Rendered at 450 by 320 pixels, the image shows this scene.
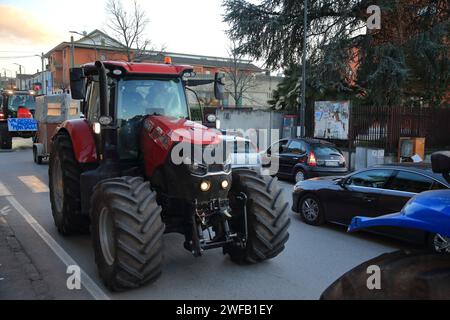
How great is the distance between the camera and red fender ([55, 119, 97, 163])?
6488 millimetres

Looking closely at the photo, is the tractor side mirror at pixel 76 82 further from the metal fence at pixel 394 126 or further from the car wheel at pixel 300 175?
the metal fence at pixel 394 126

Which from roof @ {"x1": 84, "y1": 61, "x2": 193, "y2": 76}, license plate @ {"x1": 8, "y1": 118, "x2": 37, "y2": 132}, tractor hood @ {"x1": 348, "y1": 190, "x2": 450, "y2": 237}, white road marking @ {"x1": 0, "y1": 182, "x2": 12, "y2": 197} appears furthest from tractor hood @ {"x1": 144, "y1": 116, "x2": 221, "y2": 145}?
license plate @ {"x1": 8, "y1": 118, "x2": 37, "y2": 132}

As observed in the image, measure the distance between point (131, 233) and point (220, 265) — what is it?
5.35 feet

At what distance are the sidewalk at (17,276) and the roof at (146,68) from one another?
2.82 m

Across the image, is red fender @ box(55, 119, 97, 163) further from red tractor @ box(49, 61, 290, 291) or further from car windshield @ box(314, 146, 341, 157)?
car windshield @ box(314, 146, 341, 157)

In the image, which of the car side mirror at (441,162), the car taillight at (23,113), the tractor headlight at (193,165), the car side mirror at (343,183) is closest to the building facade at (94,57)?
the car taillight at (23,113)

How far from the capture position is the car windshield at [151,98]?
5.89 meters

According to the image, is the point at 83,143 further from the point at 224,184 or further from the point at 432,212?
the point at 432,212

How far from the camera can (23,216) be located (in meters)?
8.42

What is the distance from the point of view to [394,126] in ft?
56.4

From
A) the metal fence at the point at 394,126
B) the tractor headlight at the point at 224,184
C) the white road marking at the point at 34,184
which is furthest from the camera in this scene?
the metal fence at the point at 394,126

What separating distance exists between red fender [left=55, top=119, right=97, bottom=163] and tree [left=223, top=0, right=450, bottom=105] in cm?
1510

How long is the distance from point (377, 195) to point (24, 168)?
12.9 metres

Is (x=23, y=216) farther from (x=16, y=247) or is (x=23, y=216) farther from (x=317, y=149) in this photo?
(x=317, y=149)
